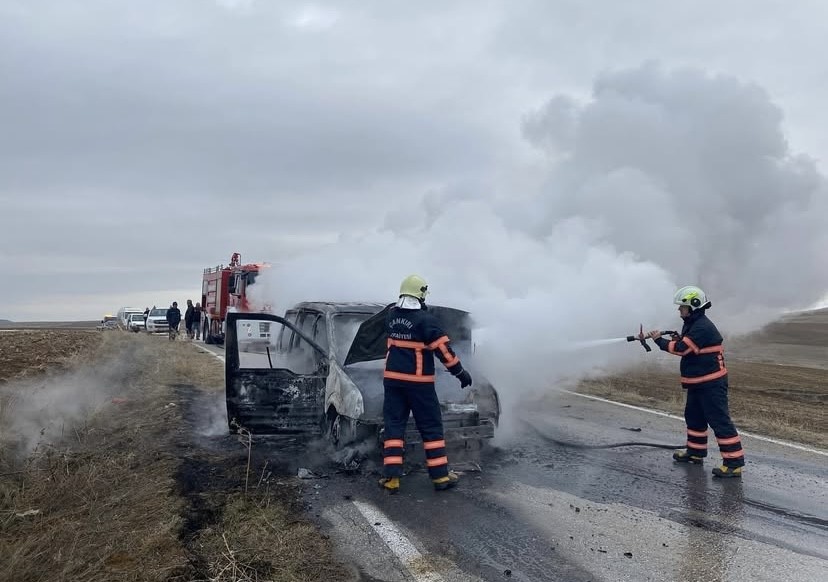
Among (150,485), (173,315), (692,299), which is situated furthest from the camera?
(173,315)

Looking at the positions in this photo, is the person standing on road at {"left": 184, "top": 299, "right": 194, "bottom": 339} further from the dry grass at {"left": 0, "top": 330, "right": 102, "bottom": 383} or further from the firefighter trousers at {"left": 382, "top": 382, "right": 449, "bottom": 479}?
the firefighter trousers at {"left": 382, "top": 382, "right": 449, "bottom": 479}

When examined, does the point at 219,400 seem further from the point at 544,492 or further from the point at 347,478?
the point at 544,492

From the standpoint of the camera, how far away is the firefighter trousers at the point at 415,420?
227 inches

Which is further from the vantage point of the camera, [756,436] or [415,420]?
[756,436]

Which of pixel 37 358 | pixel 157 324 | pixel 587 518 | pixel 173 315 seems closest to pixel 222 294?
pixel 173 315

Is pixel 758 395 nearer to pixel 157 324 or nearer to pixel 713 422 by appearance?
pixel 713 422

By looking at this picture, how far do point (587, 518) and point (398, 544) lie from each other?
1.51m

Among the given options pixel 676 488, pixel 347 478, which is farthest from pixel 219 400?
pixel 676 488

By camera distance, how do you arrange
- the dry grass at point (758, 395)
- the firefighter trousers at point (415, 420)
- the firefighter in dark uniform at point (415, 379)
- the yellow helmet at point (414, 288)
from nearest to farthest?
the firefighter trousers at point (415, 420) → the firefighter in dark uniform at point (415, 379) → the yellow helmet at point (414, 288) → the dry grass at point (758, 395)

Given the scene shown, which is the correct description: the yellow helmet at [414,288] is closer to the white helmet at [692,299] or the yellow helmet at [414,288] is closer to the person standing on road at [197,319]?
the white helmet at [692,299]

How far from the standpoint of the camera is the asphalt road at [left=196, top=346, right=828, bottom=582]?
4.01 m

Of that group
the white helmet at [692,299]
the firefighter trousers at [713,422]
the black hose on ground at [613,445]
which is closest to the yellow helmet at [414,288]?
the black hose on ground at [613,445]

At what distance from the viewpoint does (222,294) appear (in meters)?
23.5

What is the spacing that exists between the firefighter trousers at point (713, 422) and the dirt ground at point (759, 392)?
2.02 m
